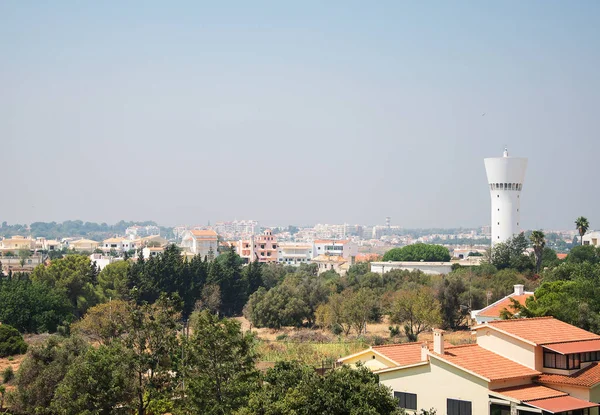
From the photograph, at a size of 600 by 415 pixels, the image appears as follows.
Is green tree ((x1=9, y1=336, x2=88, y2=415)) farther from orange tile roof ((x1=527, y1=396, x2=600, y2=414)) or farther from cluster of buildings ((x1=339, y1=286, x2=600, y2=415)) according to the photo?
orange tile roof ((x1=527, y1=396, x2=600, y2=414))

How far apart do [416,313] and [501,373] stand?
23.0 metres

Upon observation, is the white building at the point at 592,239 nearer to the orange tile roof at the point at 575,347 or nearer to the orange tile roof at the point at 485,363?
the orange tile roof at the point at 575,347

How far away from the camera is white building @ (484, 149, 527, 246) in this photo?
8106cm

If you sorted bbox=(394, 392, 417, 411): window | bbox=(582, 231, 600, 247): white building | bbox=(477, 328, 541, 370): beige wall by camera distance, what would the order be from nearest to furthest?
1. bbox=(394, 392, 417, 411): window
2. bbox=(477, 328, 541, 370): beige wall
3. bbox=(582, 231, 600, 247): white building

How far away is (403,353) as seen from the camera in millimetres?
23906

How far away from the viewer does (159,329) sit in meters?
24.2

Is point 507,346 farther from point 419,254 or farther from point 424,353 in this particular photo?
point 419,254

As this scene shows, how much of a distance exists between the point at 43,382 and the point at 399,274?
43.1 meters

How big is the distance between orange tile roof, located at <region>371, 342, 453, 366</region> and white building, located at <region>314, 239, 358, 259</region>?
11478cm

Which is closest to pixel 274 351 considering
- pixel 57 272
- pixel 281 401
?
pixel 281 401

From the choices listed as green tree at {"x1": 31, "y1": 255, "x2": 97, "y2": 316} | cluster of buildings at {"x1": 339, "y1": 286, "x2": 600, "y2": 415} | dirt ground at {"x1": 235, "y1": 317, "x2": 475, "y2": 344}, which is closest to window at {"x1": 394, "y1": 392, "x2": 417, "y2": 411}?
cluster of buildings at {"x1": 339, "y1": 286, "x2": 600, "y2": 415}

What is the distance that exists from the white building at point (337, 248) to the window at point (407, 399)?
117m

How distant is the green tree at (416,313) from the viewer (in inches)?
1729

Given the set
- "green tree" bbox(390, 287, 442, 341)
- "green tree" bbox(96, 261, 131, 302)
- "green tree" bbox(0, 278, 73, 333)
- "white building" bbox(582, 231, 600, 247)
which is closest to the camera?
"green tree" bbox(390, 287, 442, 341)
